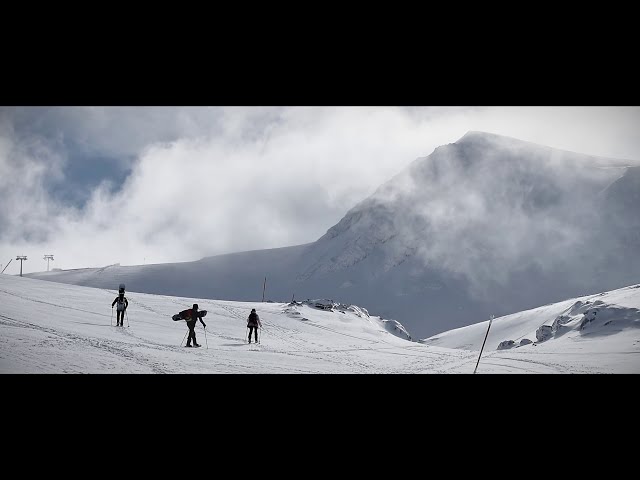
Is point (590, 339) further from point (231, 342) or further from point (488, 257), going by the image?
point (488, 257)

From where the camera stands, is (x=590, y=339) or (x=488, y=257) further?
(x=488, y=257)

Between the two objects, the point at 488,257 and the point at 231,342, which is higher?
the point at 488,257

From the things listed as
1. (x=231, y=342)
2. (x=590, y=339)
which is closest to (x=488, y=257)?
(x=590, y=339)

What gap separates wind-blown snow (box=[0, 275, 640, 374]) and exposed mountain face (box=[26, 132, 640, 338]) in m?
122

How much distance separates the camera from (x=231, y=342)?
63.1 ft

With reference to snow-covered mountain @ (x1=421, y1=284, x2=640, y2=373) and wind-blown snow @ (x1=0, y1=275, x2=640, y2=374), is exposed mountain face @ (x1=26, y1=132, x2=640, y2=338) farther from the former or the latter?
wind-blown snow @ (x1=0, y1=275, x2=640, y2=374)

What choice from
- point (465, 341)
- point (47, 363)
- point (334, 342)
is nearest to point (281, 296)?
point (465, 341)

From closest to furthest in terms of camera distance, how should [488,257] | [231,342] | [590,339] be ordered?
[231,342] → [590,339] → [488,257]

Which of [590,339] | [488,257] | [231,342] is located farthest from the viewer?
[488,257]

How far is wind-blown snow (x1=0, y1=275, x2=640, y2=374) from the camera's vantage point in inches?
487

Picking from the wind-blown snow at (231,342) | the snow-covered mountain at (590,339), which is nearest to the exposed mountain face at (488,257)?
the snow-covered mountain at (590,339)

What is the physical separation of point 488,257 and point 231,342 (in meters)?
166
